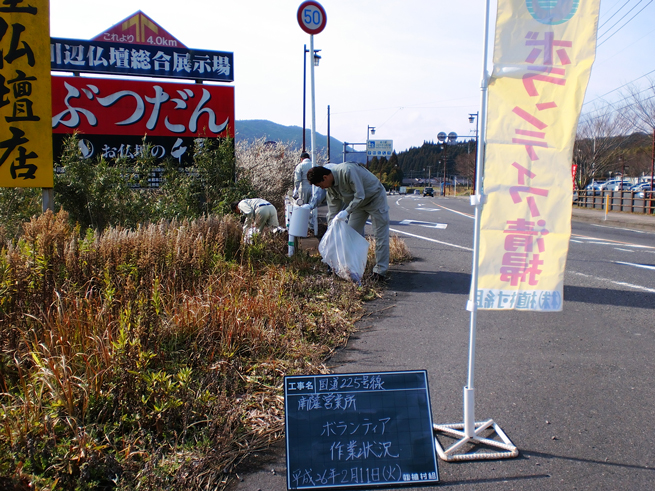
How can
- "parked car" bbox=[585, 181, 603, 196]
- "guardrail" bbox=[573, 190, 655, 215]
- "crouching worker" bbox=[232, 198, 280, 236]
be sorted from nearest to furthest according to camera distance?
"crouching worker" bbox=[232, 198, 280, 236] → "guardrail" bbox=[573, 190, 655, 215] → "parked car" bbox=[585, 181, 603, 196]

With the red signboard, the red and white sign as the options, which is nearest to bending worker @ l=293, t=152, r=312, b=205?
the red and white sign

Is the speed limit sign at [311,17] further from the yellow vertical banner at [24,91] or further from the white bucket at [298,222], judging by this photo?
the yellow vertical banner at [24,91]

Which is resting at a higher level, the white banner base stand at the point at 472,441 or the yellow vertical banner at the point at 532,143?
the yellow vertical banner at the point at 532,143

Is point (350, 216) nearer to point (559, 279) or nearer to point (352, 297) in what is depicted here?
point (352, 297)

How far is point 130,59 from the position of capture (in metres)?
10.3

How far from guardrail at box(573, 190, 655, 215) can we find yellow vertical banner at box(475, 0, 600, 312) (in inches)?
901

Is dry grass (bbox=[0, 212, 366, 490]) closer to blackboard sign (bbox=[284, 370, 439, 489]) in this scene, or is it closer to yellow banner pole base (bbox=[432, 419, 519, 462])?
blackboard sign (bbox=[284, 370, 439, 489])

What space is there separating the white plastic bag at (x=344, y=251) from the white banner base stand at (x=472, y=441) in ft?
11.7

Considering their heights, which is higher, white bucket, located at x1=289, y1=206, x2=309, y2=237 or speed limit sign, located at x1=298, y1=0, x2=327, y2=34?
speed limit sign, located at x1=298, y1=0, x2=327, y2=34

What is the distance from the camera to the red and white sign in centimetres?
1028

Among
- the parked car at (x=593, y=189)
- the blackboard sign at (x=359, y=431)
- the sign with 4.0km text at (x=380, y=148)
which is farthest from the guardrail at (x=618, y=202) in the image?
the sign with 4.0km text at (x=380, y=148)

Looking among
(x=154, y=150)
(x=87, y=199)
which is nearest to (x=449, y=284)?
(x=87, y=199)

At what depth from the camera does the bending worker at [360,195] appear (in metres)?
6.78

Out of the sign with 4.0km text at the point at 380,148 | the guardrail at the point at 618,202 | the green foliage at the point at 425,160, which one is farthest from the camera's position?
the green foliage at the point at 425,160
